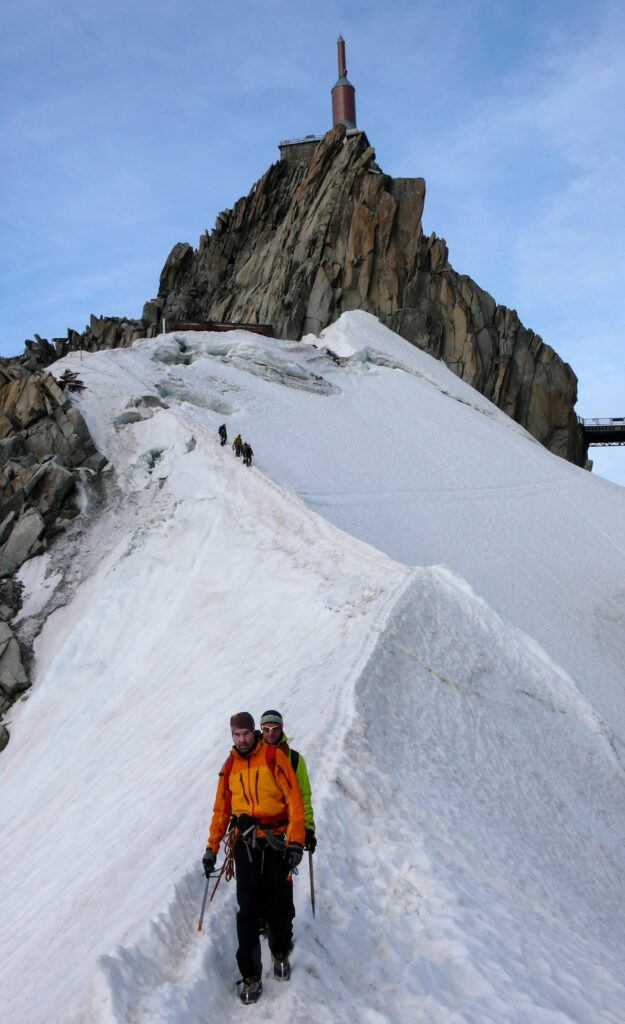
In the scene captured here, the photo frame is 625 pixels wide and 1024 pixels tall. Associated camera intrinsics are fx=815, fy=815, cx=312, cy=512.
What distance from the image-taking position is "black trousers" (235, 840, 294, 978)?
5.48 metres

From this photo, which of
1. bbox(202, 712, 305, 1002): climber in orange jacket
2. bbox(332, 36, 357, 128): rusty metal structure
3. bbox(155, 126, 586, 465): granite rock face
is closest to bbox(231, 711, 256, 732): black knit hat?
bbox(202, 712, 305, 1002): climber in orange jacket

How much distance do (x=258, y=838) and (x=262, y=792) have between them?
30cm

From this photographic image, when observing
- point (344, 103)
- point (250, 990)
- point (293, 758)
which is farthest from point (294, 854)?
point (344, 103)

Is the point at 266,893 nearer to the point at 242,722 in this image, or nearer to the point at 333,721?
the point at 242,722

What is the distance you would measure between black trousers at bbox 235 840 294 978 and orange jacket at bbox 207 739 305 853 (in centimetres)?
20

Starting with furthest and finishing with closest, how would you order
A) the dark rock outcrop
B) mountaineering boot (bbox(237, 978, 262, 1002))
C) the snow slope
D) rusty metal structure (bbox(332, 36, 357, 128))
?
rusty metal structure (bbox(332, 36, 357, 128)) → the dark rock outcrop → the snow slope → mountaineering boot (bbox(237, 978, 262, 1002))

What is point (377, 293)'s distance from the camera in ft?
168

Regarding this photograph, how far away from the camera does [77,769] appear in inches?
555

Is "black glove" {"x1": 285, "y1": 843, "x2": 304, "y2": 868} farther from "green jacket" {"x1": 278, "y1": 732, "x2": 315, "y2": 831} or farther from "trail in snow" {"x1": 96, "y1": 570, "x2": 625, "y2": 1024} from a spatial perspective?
"trail in snow" {"x1": 96, "y1": 570, "x2": 625, "y2": 1024}

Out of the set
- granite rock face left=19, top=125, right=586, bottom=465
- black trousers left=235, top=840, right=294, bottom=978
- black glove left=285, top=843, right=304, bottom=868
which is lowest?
black trousers left=235, top=840, right=294, bottom=978

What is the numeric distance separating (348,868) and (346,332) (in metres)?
41.8

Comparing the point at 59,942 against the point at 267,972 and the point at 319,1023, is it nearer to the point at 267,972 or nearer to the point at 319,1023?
the point at 267,972

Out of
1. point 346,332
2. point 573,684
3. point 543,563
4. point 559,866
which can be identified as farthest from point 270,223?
point 559,866

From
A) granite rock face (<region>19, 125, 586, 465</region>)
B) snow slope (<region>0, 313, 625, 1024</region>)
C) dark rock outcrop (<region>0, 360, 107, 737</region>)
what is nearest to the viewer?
snow slope (<region>0, 313, 625, 1024</region>)
